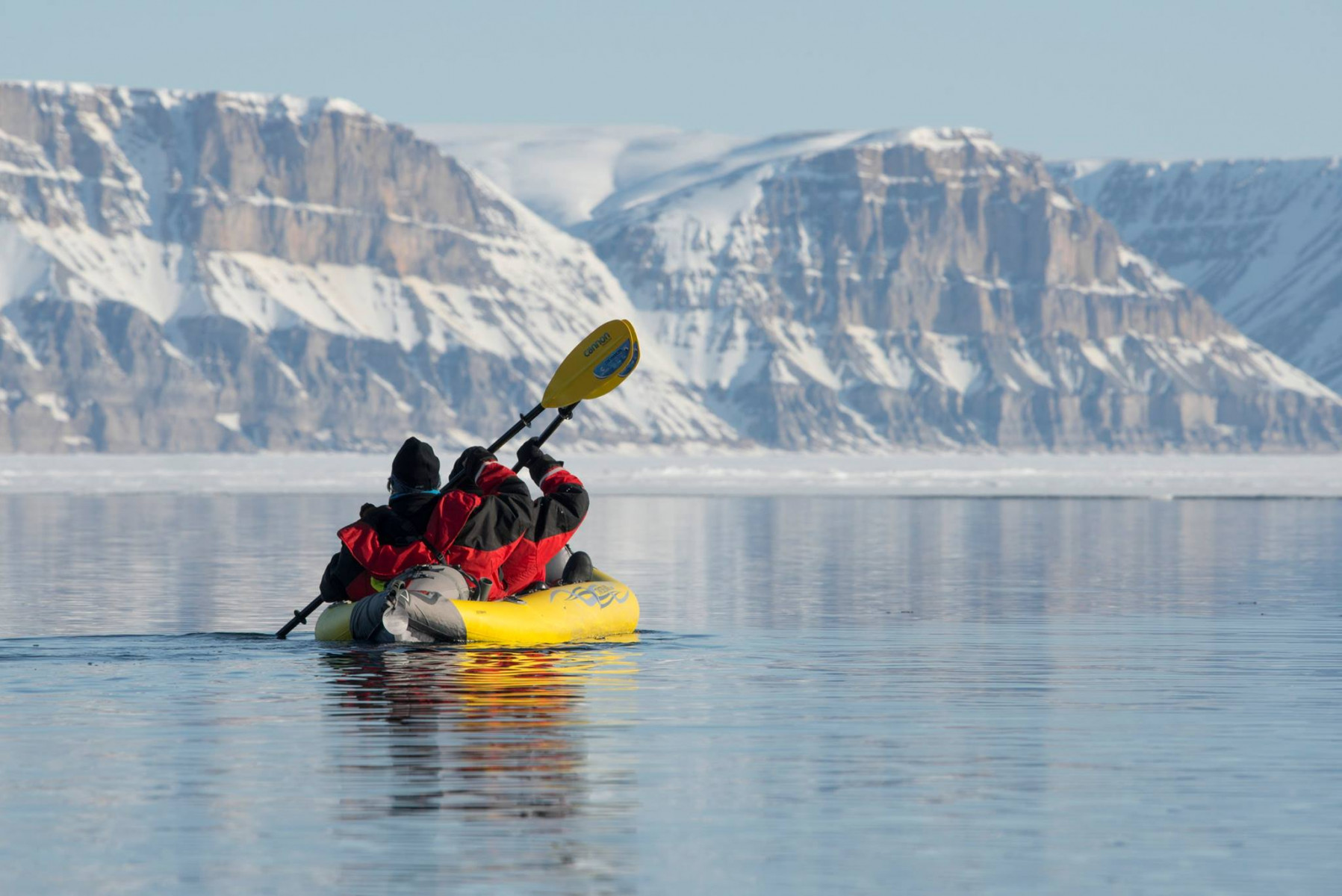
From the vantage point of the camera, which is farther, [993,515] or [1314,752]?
[993,515]

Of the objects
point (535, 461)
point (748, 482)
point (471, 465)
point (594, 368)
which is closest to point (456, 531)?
point (471, 465)

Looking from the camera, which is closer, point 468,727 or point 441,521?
point 468,727

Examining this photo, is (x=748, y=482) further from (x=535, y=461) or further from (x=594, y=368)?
(x=535, y=461)

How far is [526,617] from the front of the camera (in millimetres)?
18078

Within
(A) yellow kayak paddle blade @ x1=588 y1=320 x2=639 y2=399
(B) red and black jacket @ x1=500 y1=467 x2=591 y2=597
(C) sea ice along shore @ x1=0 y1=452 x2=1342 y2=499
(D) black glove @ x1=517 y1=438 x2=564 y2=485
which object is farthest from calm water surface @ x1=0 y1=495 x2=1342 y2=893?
(C) sea ice along shore @ x1=0 y1=452 x2=1342 y2=499

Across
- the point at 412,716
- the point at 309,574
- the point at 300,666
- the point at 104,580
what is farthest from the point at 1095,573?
the point at 412,716

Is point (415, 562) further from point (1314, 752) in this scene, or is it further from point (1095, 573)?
point (1095, 573)

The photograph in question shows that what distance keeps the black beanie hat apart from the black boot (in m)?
1.60

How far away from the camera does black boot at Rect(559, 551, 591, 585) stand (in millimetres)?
19203

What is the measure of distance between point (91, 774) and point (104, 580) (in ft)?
53.7

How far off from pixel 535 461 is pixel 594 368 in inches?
173

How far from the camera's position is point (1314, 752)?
1198 cm

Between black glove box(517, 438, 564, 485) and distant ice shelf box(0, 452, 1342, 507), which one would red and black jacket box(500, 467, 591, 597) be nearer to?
black glove box(517, 438, 564, 485)

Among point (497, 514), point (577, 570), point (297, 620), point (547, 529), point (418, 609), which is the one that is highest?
point (497, 514)
